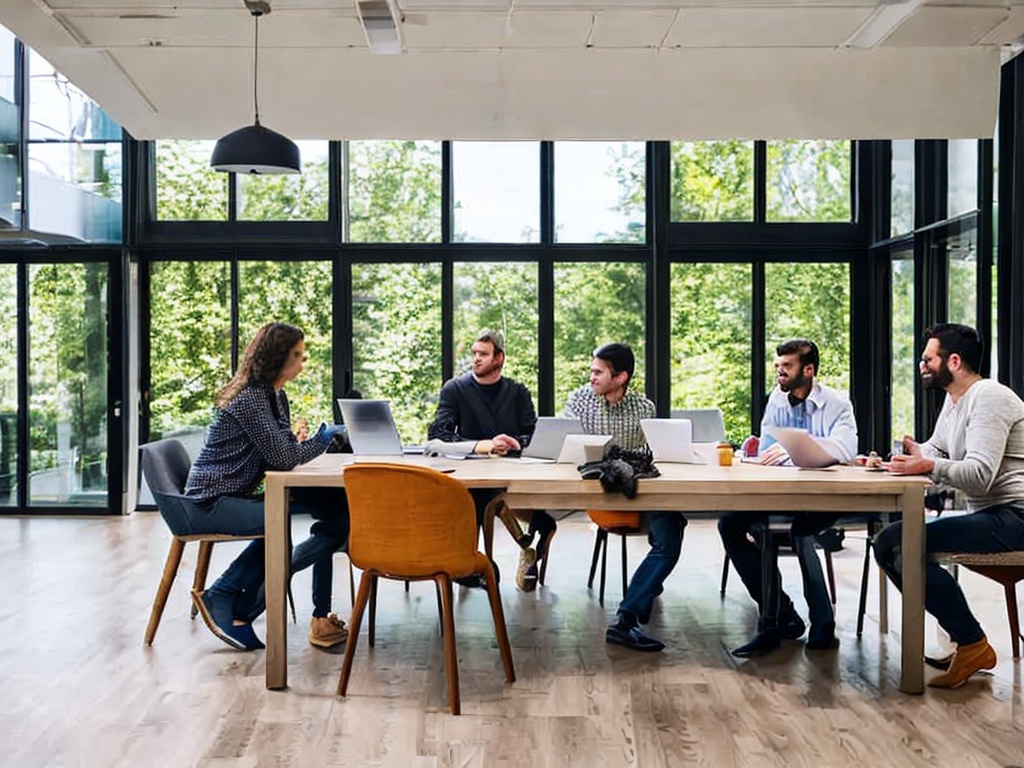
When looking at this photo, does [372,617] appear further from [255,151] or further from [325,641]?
[255,151]

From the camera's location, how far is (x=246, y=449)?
513cm

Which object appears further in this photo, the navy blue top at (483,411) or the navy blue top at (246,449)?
the navy blue top at (483,411)

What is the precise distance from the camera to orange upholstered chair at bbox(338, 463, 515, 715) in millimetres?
4289

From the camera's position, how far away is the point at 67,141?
965cm

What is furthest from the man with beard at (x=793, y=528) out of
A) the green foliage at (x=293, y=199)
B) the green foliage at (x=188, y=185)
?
the green foliage at (x=188, y=185)

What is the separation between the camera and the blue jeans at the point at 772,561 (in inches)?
203

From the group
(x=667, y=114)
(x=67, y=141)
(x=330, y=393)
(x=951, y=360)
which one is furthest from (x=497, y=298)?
(x=951, y=360)

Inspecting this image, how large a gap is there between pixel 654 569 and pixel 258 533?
69.7 inches

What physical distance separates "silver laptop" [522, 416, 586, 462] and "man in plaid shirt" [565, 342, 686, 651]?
1.07ft

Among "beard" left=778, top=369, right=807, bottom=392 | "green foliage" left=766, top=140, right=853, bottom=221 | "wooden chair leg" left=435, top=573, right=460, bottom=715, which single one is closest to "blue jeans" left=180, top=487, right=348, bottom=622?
"wooden chair leg" left=435, top=573, right=460, bottom=715

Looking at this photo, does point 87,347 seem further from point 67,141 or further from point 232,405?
point 232,405

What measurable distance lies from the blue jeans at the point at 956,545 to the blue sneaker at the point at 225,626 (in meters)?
2.77

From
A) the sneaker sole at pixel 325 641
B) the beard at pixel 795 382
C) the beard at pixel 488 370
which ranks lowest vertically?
the sneaker sole at pixel 325 641

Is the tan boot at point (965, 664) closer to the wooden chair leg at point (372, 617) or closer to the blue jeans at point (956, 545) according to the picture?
the blue jeans at point (956, 545)
